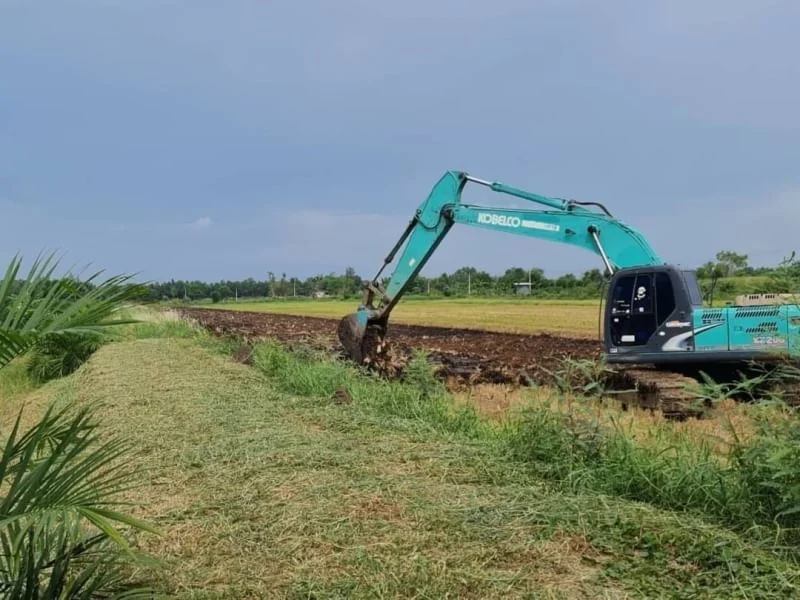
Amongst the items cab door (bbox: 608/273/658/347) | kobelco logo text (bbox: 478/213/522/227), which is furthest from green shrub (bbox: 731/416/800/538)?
kobelco logo text (bbox: 478/213/522/227)

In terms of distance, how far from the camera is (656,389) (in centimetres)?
882

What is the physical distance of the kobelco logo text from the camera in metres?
11.2

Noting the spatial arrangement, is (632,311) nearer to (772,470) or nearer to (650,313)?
(650,313)

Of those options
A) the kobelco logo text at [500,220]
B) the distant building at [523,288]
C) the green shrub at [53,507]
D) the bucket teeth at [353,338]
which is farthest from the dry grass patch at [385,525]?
the distant building at [523,288]

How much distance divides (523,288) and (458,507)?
187 feet

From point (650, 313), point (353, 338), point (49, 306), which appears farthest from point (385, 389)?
point (49, 306)

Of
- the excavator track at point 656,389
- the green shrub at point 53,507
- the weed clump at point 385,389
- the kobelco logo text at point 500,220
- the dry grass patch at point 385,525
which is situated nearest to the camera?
the green shrub at point 53,507

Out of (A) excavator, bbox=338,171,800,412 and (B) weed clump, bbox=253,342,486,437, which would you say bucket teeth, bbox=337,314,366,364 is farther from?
(A) excavator, bbox=338,171,800,412

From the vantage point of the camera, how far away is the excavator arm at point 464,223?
10.2 meters

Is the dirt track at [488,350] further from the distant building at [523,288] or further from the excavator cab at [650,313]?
the distant building at [523,288]

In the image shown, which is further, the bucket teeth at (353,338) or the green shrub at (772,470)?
the bucket teeth at (353,338)

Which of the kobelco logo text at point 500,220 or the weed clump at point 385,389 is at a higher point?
the kobelco logo text at point 500,220

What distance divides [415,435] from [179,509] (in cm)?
225

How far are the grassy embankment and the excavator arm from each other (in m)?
3.60
